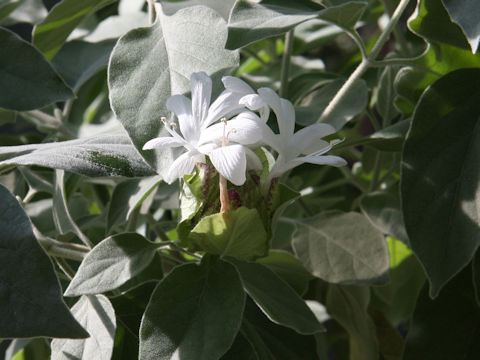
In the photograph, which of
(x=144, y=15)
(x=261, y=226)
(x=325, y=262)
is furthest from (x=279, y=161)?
(x=144, y=15)

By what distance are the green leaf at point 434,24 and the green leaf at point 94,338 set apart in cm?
19

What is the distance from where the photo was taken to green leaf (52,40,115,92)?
548 mm

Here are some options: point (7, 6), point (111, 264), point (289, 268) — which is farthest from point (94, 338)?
point (7, 6)

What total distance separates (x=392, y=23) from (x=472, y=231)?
0.11m

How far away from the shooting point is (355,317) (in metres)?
0.48

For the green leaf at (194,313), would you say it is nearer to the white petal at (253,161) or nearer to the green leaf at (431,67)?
the white petal at (253,161)

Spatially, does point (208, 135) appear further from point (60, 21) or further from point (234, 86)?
point (60, 21)

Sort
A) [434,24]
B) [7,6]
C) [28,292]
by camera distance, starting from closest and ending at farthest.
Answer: [28,292] → [434,24] → [7,6]

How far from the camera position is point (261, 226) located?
0.31 metres

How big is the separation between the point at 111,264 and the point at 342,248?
159 mm

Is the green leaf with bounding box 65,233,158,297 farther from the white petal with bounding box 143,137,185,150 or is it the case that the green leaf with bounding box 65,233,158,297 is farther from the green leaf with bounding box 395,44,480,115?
the green leaf with bounding box 395,44,480,115

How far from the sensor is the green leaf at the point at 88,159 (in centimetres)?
32

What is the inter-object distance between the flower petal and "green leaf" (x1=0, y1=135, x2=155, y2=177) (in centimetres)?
2

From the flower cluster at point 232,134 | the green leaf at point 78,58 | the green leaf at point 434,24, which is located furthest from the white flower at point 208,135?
the green leaf at point 78,58
